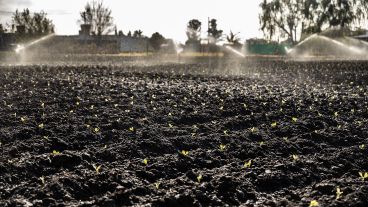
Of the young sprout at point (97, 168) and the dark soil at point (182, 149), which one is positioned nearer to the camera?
the dark soil at point (182, 149)

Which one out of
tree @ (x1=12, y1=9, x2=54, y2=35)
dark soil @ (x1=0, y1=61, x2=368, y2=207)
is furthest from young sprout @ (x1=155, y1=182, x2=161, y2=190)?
tree @ (x1=12, y1=9, x2=54, y2=35)

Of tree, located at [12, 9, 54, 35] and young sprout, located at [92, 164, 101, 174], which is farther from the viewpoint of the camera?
tree, located at [12, 9, 54, 35]

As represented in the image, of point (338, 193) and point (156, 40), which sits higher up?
point (156, 40)

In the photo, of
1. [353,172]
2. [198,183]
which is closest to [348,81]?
[353,172]

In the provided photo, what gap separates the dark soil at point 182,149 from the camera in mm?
4230

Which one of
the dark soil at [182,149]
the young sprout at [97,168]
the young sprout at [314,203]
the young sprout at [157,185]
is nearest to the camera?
the young sprout at [314,203]

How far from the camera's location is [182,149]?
589 cm

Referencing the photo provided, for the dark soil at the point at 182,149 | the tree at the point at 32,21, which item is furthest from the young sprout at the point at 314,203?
the tree at the point at 32,21

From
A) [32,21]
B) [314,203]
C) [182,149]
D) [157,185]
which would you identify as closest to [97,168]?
[157,185]

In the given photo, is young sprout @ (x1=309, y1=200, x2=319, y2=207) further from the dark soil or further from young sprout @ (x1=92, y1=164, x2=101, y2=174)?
young sprout @ (x1=92, y1=164, x2=101, y2=174)

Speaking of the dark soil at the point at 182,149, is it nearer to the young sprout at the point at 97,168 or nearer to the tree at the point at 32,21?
the young sprout at the point at 97,168

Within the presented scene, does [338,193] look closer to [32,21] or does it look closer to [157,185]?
[157,185]

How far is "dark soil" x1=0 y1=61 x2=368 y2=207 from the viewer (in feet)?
13.9

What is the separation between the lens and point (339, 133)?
22.2ft
